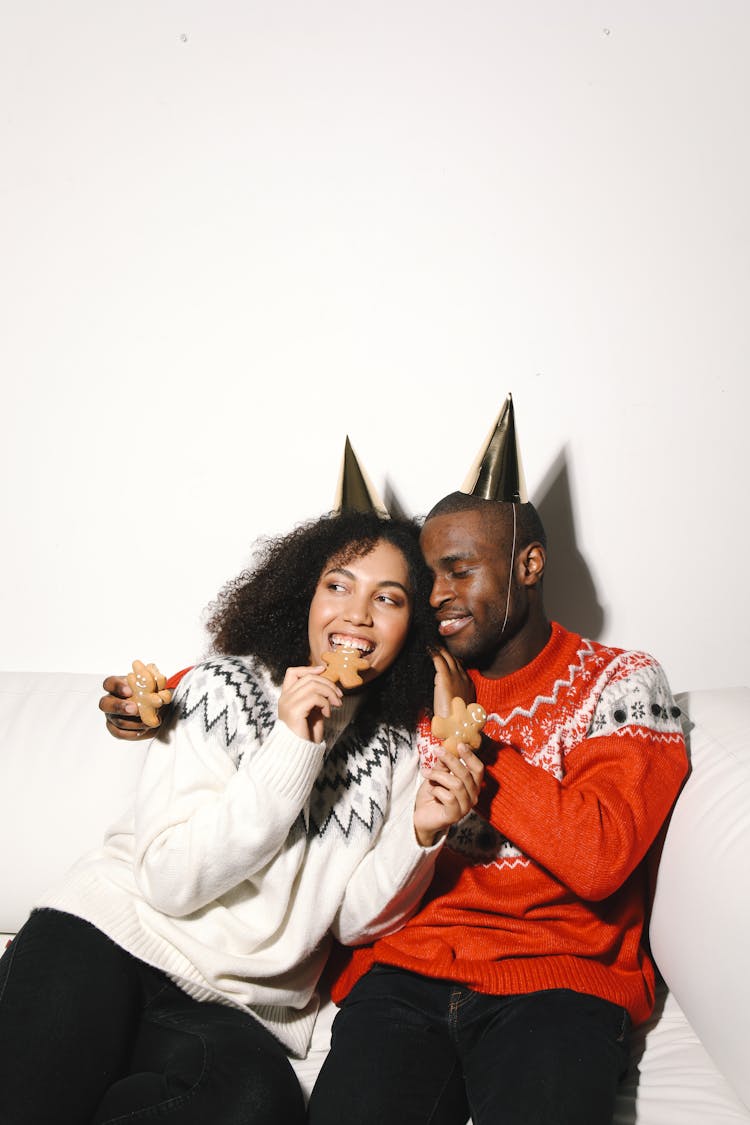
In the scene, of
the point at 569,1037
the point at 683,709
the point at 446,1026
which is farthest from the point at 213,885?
the point at 683,709

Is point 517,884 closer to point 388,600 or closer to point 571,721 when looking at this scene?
point 571,721

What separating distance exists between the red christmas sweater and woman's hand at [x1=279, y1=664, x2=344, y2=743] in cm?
28

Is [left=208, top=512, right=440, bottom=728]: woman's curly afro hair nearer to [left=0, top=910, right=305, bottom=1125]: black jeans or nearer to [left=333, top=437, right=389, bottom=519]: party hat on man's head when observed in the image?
[left=333, top=437, right=389, bottom=519]: party hat on man's head

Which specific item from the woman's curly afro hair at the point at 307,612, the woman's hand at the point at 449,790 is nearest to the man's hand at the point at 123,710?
the woman's curly afro hair at the point at 307,612

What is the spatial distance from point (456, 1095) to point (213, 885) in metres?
0.43

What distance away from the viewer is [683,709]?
1.62 metres

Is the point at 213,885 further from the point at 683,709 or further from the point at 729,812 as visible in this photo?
the point at 683,709

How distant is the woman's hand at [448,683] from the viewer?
4.48 ft

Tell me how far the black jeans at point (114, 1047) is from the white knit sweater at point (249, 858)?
0.04 meters

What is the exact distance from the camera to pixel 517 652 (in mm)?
1495

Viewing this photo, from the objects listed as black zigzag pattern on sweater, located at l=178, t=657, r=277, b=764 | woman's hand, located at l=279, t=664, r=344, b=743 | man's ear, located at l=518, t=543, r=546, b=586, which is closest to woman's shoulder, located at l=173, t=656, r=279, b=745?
black zigzag pattern on sweater, located at l=178, t=657, r=277, b=764

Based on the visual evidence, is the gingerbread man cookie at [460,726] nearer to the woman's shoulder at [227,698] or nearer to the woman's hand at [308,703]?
the woman's hand at [308,703]

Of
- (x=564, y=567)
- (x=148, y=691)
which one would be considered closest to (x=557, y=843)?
(x=148, y=691)

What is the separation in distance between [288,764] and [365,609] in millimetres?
262
